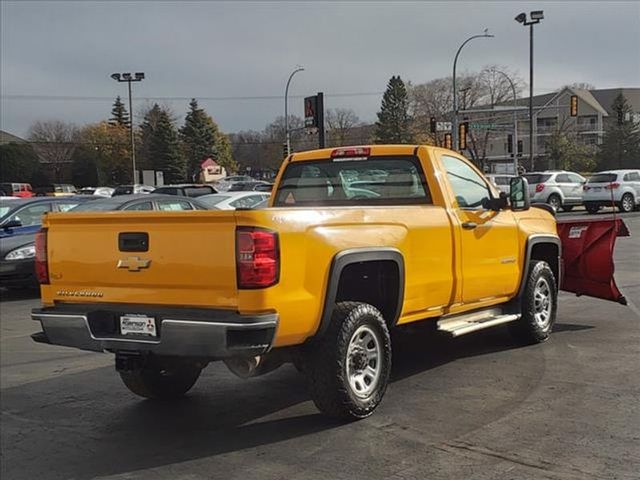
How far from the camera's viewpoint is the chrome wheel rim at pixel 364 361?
16.0ft

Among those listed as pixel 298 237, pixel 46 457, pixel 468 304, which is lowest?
pixel 46 457

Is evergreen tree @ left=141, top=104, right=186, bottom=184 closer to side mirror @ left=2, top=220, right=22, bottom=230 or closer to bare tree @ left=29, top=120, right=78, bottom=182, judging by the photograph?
bare tree @ left=29, top=120, right=78, bottom=182

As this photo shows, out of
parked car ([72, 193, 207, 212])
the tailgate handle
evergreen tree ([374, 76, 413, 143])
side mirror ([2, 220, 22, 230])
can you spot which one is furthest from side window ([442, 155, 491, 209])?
evergreen tree ([374, 76, 413, 143])

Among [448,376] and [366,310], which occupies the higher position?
[366,310]

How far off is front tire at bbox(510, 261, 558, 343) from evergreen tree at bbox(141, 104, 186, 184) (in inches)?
3188

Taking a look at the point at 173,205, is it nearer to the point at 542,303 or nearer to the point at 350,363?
the point at 542,303

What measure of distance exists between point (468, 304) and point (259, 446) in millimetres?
2483

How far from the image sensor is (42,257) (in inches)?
196

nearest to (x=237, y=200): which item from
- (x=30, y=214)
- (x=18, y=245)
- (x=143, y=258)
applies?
(x=30, y=214)

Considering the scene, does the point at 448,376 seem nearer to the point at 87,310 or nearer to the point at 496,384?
the point at 496,384

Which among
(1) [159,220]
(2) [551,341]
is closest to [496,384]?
(2) [551,341]

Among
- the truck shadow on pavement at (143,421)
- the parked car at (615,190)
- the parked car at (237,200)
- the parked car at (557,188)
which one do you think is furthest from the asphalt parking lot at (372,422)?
the parked car at (557,188)

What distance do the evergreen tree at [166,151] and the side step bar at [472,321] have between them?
8148 cm

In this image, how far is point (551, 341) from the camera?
7.24 meters
